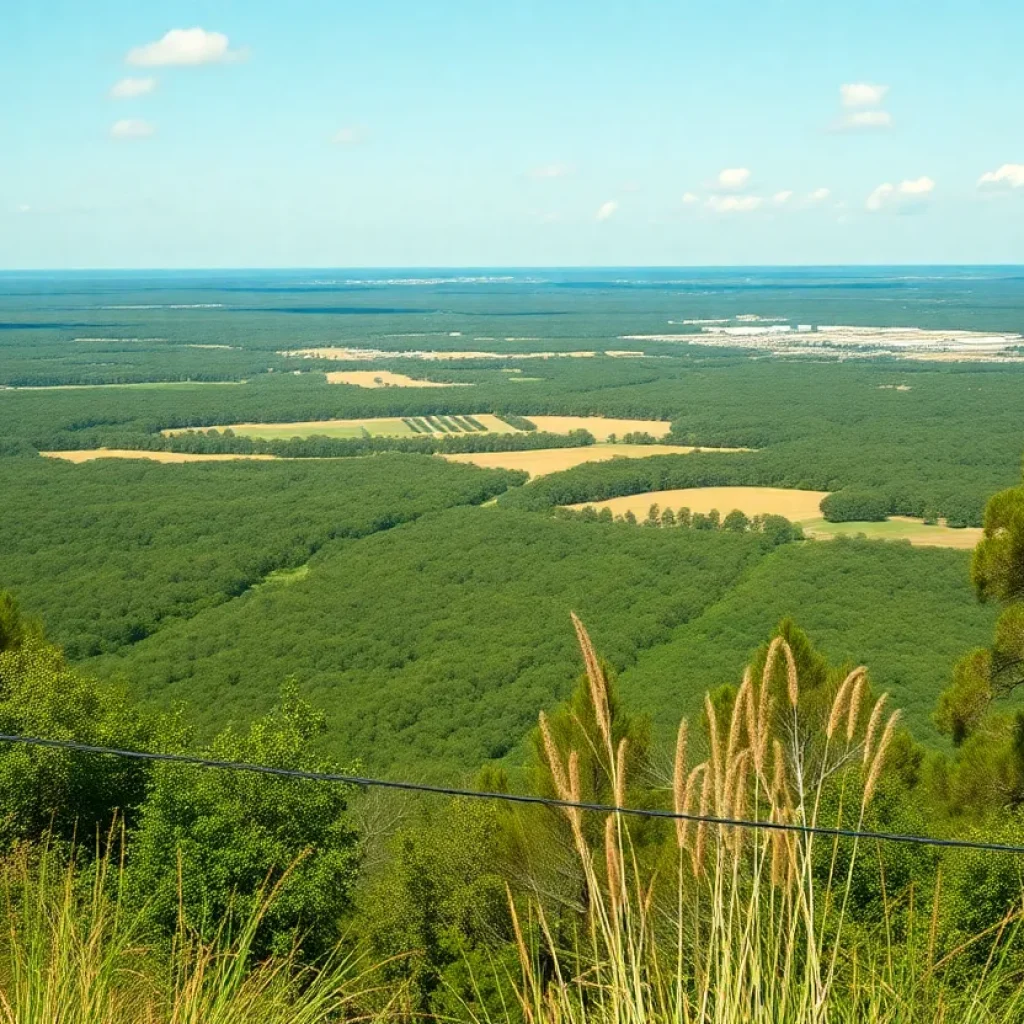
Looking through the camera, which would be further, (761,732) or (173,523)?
(173,523)

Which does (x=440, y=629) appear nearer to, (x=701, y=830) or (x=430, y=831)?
(x=430, y=831)

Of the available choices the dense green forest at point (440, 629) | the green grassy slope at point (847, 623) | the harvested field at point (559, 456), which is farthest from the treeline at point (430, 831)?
the harvested field at point (559, 456)

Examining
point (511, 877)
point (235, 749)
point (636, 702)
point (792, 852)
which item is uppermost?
point (792, 852)

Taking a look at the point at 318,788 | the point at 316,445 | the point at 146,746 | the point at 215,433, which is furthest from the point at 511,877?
the point at 215,433

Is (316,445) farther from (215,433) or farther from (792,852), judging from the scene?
(792,852)

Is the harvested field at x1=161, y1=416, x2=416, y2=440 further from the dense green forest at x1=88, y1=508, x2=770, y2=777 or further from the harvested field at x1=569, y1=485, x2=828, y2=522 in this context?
the dense green forest at x1=88, y1=508, x2=770, y2=777


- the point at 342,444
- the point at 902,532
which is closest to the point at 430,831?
the point at 902,532
